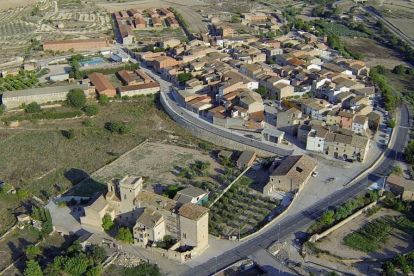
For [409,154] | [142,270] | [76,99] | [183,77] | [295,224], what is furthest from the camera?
[183,77]

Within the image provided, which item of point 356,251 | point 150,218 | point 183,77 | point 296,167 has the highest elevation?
point 183,77

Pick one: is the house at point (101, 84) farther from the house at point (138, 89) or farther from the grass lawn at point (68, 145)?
the grass lawn at point (68, 145)

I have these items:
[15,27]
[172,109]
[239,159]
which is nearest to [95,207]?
[239,159]

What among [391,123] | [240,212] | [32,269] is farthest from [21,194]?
[391,123]

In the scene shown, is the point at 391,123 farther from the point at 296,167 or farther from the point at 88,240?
the point at 88,240

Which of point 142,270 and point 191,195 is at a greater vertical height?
point 191,195

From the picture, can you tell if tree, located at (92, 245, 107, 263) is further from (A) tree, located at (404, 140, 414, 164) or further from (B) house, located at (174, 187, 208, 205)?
(A) tree, located at (404, 140, 414, 164)

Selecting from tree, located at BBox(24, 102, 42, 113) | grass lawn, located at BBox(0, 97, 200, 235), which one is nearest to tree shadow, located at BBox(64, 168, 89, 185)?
grass lawn, located at BBox(0, 97, 200, 235)
